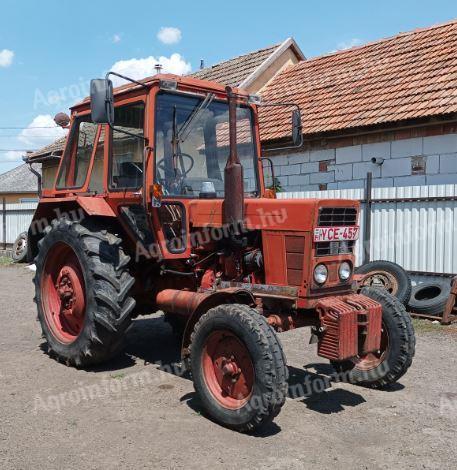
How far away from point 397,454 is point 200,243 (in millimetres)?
2407

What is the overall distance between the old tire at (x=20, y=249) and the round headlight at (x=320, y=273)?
41.8ft

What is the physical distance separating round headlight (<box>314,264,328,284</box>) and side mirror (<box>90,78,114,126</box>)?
2.01 metres

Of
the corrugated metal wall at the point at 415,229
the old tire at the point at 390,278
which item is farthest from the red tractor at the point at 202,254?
the corrugated metal wall at the point at 415,229

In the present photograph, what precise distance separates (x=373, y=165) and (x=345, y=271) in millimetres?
6690

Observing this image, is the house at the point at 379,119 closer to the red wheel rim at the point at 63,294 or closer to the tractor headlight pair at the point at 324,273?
the tractor headlight pair at the point at 324,273

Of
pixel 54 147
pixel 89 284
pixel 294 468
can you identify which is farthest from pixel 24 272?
pixel 294 468

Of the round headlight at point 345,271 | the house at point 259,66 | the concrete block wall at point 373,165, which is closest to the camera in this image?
the round headlight at point 345,271

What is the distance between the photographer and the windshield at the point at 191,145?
5.15m

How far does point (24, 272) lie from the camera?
13977mm

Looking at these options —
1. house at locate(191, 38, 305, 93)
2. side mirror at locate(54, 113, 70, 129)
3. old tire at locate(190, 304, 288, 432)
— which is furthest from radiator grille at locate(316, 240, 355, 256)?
house at locate(191, 38, 305, 93)

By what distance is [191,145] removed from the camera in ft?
17.3

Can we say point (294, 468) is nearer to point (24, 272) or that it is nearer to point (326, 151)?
point (326, 151)

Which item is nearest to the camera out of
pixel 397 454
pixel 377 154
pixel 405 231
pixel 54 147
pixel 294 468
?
pixel 294 468

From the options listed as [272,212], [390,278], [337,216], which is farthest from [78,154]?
[390,278]
